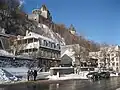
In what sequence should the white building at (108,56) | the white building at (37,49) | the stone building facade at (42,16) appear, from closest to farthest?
the white building at (37,49) → the white building at (108,56) → the stone building facade at (42,16)

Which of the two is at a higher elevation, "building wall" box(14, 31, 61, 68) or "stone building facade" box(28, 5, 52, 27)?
"stone building facade" box(28, 5, 52, 27)

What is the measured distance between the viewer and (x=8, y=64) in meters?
39.7

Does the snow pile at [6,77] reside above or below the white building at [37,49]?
below

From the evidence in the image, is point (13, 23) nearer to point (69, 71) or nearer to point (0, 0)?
point (0, 0)

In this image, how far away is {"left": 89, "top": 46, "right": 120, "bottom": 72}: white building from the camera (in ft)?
273

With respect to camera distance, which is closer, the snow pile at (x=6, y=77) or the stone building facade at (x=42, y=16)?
the snow pile at (x=6, y=77)

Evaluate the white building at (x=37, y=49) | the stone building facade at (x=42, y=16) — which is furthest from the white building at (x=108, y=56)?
the stone building facade at (x=42, y=16)

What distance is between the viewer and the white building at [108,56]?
8331 cm

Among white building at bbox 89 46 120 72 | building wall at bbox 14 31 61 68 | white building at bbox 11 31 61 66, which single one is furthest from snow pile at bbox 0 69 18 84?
white building at bbox 89 46 120 72

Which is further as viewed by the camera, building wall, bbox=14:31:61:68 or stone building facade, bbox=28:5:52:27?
stone building facade, bbox=28:5:52:27

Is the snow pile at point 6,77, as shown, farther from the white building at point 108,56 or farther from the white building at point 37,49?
the white building at point 108,56

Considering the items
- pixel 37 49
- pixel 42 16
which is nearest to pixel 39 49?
pixel 37 49

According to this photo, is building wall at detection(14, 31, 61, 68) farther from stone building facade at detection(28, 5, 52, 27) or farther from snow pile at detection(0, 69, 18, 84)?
stone building facade at detection(28, 5, 52, 27)

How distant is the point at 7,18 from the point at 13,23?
307 centimetres
